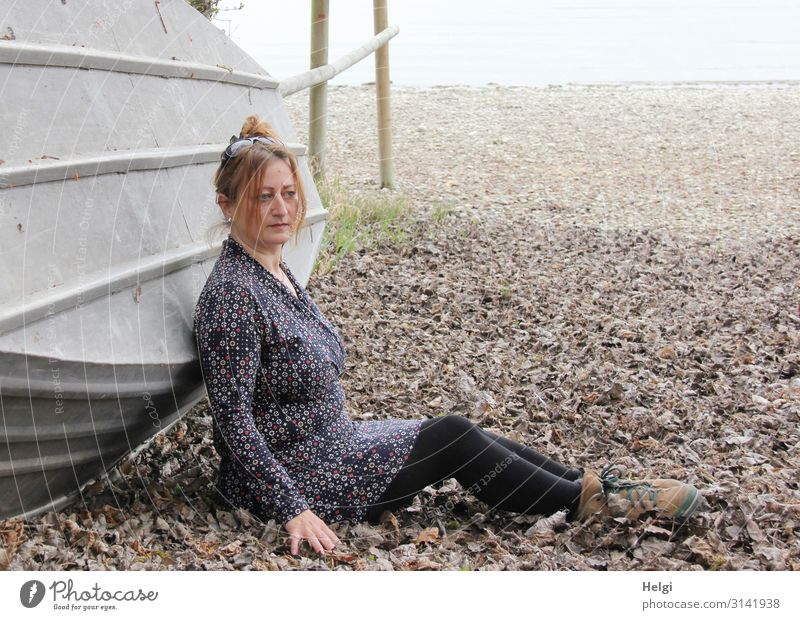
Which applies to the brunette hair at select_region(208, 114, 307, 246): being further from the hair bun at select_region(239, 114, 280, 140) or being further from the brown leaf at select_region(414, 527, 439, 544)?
the brown leaf at select_region(414, 527, 439, 544)

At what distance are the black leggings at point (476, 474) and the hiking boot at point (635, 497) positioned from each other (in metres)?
0.04

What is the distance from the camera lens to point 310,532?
8.23 ft

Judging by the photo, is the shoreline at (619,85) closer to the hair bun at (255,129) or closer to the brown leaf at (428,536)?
the hair bun at (255,129)

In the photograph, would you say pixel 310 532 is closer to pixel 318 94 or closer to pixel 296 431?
pixel 296 431

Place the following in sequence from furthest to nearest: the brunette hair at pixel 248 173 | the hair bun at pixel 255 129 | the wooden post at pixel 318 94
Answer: the wooden post at pixel 318 94 < the hair bun at pixel 255 129 < the brunette hair at pixel 248 173

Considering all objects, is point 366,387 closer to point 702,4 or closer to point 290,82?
point 290,82

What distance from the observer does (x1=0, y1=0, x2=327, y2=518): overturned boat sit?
2.31 m

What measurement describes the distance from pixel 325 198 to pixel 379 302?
5.07 feet

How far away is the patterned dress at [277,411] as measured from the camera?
253 centimetres

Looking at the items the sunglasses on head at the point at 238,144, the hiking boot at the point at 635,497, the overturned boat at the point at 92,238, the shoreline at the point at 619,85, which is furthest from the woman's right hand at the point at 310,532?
the shoreline at the point at 619,85
